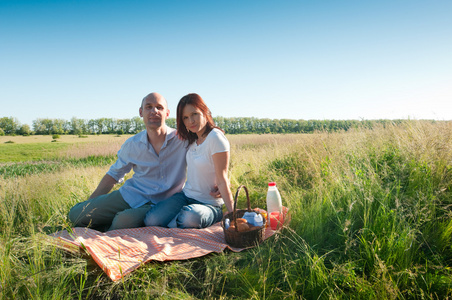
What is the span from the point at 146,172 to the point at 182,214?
98 centimetres

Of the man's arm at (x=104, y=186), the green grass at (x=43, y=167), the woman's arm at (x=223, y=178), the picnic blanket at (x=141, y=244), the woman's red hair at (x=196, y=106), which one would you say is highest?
the woman's red hair at (x=196, y=106)

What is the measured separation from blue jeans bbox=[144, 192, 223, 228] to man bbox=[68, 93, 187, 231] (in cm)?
25

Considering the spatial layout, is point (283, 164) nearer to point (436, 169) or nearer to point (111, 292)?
point (436, 169)

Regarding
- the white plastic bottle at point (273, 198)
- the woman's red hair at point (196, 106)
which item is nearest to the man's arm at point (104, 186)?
the woman's red hair at point (196, 106)

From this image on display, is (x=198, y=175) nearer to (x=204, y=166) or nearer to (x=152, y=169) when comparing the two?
(x=204, y=166)

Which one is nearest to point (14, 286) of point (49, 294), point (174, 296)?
point (49, 294)

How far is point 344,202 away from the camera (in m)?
3.34

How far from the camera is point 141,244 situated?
297 cm

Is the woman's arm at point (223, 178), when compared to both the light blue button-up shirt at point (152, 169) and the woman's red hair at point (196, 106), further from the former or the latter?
the light blue button-up shirt at point (152, 169)

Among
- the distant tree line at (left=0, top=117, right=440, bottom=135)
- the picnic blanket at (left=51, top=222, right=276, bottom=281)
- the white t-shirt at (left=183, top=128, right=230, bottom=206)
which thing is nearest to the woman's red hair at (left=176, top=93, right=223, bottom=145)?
the white t-shirt at (left=183, top=128, right=230, bottom=206)

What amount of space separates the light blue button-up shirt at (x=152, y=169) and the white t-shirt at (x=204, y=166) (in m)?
0.29

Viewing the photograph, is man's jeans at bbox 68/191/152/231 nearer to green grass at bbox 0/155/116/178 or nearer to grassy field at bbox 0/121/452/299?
grassy field at bbox 0/121/452/299

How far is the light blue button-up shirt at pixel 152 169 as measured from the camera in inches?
159

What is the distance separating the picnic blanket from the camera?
2.51 meters
